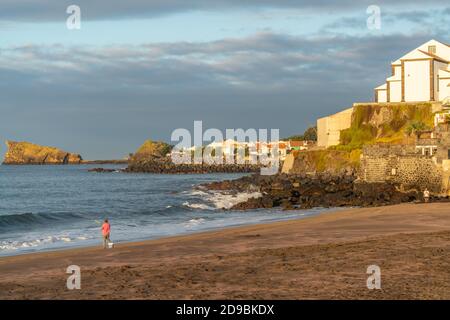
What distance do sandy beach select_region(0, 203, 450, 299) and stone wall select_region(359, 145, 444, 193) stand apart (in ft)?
65.0

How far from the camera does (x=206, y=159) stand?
17412 cm

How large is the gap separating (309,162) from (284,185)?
755 inches

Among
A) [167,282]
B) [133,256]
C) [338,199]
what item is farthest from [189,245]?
[338,199]

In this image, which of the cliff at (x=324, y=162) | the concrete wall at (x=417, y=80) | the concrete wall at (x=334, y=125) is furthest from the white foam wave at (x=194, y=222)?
the concrete wall at (x=334, y=125)

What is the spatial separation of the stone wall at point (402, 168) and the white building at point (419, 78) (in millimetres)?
23273

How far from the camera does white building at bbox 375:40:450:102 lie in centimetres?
6919

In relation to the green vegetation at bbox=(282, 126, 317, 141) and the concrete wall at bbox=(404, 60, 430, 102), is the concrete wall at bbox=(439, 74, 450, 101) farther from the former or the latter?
the green vegetation at bbox=(282, 126, 317, 141)

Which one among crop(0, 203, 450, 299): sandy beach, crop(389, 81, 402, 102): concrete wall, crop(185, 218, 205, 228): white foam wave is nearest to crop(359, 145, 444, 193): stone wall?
crop(185, 218, 205, 228): white foam wave

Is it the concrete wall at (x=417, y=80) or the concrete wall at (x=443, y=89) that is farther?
the concrete wall at (x=417, y=80)

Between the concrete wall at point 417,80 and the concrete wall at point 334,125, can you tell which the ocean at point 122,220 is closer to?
the concrete wall at point 417,80

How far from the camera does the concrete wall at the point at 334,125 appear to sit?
77.6 meters

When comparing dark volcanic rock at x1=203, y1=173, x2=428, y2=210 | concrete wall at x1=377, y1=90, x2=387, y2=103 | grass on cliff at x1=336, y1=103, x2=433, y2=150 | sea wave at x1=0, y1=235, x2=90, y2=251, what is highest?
concrete wall at x1=377, y1=90, x2=387, y2=103

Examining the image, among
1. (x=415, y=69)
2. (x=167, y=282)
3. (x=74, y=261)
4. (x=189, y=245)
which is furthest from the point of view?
(x=415, y=69)
